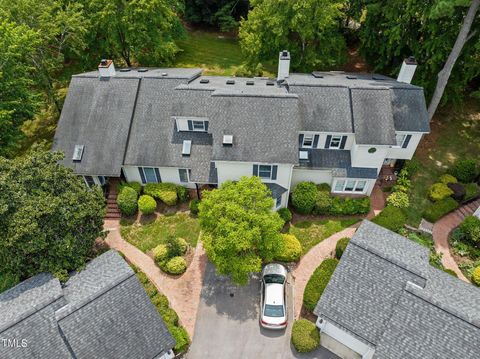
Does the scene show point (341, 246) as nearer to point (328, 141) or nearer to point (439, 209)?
point (328, 141)

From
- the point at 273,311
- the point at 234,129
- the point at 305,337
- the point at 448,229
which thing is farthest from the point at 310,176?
the point at 305,337

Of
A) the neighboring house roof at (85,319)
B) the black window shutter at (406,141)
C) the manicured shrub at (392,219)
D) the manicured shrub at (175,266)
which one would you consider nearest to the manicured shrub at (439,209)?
the manicured shrub at (392,219)

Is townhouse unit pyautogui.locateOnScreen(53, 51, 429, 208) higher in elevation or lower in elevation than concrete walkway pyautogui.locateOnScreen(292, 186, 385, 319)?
higher

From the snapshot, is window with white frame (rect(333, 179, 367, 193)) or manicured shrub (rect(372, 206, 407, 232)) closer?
manicured shrub (rect(372, 206, 407, 232))

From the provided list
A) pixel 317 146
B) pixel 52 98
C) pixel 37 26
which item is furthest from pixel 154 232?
pixel 37 26

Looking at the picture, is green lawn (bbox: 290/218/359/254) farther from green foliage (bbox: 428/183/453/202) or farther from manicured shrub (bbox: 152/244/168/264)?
manicured shrub (bbox: 152/244/168/264)

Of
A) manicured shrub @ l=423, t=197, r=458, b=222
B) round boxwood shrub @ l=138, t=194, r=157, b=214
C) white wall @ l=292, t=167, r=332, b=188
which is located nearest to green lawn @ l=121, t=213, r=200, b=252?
round boxwood shrub @ l=138, t=194, r=157, b=214

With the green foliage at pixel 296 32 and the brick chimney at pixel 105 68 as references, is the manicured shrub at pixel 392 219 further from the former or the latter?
the brick chimney at pixel 105 68
